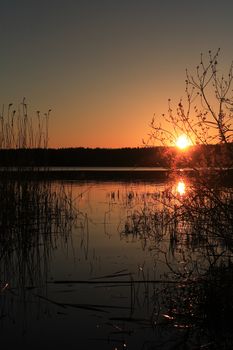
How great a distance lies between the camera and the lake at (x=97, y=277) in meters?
5.09

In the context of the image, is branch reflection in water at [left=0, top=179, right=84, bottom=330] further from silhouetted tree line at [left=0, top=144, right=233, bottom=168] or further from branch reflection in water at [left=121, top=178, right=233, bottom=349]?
branch reflection in water at [left=121, top=178, right=233, bottom=349]

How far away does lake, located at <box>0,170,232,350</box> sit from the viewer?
16.7ft

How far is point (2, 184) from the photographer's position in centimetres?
962

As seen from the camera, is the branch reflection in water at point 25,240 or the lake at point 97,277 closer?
the lake at point 97,277

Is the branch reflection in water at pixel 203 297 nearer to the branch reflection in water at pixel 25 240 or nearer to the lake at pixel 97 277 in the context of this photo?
the lake at pixel 97 277

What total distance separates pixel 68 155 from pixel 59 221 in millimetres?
57397

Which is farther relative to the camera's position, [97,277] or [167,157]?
[97,277]

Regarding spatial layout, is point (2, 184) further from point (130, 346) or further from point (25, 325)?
point (130, 346)

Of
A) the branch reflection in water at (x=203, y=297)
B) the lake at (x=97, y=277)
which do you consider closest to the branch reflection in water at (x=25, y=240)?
the lake at (x=97, y=277)

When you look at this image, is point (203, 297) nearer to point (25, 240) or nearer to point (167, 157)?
point (167, 157)

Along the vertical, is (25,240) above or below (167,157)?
below

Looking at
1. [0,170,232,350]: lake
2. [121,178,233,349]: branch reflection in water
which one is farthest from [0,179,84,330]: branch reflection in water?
[121,178,233,349]: branch reflection in water

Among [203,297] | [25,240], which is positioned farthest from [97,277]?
[25,240]

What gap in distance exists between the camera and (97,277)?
7246 millimetres
